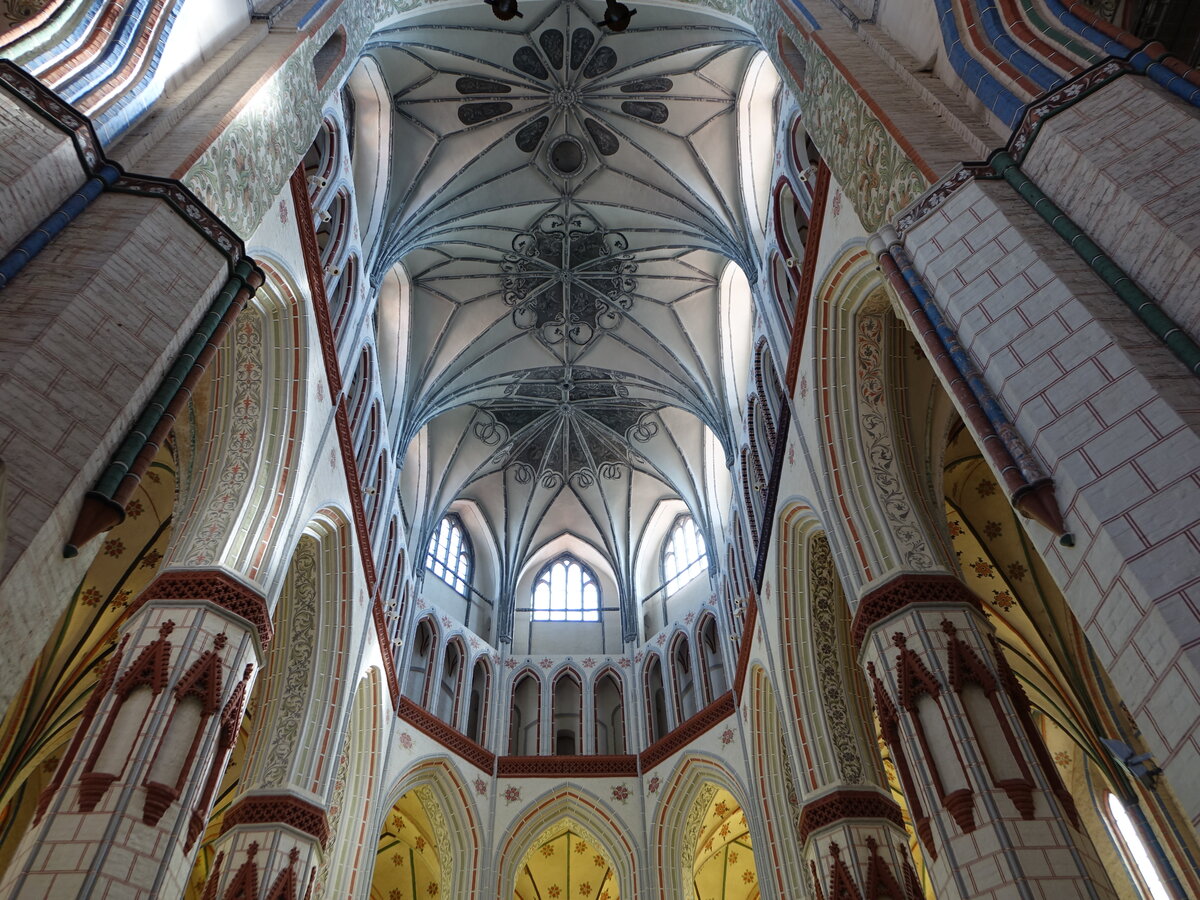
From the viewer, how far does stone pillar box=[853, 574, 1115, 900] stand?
6.08 meters

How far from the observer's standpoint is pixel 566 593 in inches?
800

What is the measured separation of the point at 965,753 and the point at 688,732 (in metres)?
9.68

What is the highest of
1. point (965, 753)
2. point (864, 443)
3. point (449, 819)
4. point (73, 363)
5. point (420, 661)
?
point (420, 661)

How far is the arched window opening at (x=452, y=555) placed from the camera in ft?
61.7

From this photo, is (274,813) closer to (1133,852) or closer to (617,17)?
(617,17)

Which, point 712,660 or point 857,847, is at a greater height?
point 712,660

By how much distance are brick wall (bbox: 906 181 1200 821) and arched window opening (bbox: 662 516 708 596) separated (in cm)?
1347

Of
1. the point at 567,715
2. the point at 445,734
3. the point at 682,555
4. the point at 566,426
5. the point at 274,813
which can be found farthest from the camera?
the point at 566,426

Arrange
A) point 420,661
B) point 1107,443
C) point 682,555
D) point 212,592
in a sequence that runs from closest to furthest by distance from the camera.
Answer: point 1107,443
point 212,592
point 420,661
point 682,555

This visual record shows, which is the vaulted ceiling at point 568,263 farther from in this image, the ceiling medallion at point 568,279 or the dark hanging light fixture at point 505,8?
the dark hanging light fixture at point 505,8

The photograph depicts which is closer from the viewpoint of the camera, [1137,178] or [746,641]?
[1137,178]

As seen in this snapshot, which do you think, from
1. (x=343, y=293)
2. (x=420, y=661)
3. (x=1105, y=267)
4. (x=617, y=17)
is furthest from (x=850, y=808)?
(x=420, y=661)

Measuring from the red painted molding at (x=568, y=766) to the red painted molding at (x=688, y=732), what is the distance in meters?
0.36

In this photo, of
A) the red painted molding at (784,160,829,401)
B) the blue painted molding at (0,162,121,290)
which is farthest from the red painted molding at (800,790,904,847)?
the blue painted molding at (0,162,121,290)
